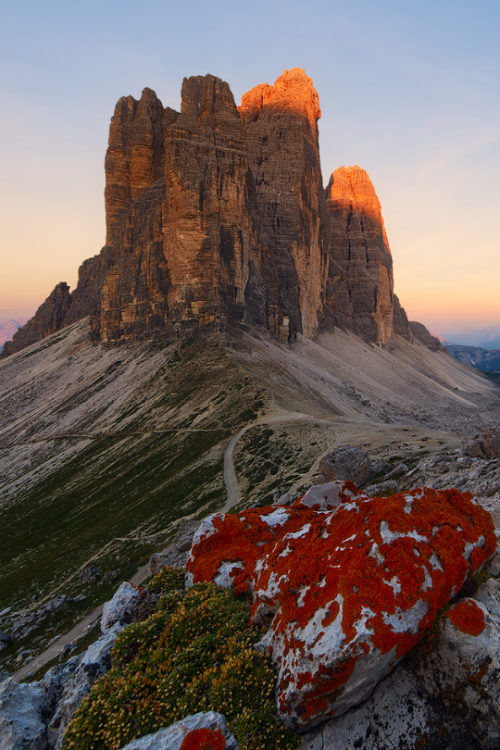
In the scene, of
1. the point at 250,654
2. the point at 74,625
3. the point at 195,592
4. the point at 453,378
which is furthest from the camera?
the point at 453,378

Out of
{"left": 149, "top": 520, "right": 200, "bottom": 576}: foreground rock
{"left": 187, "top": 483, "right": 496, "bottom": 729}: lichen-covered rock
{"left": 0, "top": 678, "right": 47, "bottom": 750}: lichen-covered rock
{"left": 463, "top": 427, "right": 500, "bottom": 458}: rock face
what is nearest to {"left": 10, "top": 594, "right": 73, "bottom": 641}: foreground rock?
{"left": 149, "top": 520, "right": 200, "bottom": 576}: foreground rock

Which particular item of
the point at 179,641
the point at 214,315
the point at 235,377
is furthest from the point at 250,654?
the point at 214,315

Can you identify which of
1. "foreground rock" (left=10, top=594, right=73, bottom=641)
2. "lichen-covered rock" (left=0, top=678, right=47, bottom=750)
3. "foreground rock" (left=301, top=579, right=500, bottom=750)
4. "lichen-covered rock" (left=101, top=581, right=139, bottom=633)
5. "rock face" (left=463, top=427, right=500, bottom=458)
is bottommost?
"foreground rock" (left=10, top=594, right=73, bottom=641)

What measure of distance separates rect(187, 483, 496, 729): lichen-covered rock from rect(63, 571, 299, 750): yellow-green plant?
0.55m

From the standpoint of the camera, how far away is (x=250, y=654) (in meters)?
10.6

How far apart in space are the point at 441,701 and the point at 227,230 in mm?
91432

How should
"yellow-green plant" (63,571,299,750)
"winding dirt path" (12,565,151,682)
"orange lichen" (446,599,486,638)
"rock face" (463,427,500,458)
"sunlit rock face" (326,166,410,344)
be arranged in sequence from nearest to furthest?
"orange lichen" (446,599,486,638)
"yellow-green plant" (63,571,299,750)
"winding dirt path" (12,565,151,682)
"rock face" (463,427,500,458)
"sunlit rock face" (326,166,410,344)

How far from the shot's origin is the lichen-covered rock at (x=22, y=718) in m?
10.9

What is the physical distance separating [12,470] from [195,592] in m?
69.0

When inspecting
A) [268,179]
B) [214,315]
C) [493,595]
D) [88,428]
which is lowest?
[88,428]

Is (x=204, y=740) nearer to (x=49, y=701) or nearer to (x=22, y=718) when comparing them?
(x=22, y=718)

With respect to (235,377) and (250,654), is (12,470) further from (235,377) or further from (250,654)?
(250,654)

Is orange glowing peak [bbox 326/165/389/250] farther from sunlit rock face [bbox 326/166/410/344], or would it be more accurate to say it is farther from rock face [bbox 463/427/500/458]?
rock face [bbox 463/427/500/458]

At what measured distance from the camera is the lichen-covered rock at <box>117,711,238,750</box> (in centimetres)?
910
